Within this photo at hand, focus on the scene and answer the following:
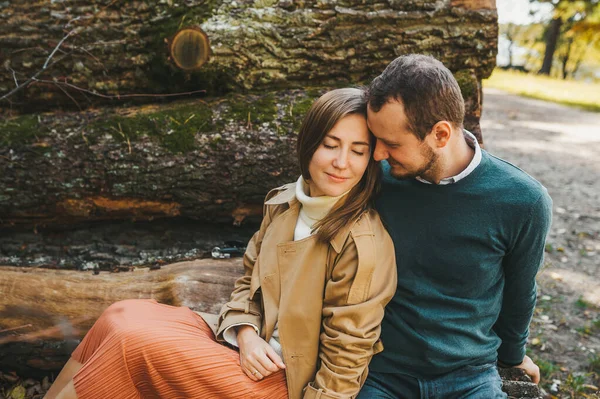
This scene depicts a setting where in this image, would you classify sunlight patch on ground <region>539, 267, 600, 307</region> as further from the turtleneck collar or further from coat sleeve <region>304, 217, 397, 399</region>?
the turtleneck collar

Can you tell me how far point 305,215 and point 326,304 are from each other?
43cm

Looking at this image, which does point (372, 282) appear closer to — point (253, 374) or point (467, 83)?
point (253, 374)

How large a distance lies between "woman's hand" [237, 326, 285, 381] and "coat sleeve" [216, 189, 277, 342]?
0.10m

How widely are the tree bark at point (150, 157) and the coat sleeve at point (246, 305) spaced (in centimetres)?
99

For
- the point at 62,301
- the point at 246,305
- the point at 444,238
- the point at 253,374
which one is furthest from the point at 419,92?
the point at 62,301

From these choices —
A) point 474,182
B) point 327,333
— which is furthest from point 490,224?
Answer: point 327,333

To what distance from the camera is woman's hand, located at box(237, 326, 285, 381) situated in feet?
6.89

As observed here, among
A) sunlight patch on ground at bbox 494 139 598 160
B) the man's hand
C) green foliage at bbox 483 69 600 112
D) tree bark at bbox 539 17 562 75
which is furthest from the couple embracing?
tree bark at bbox 539 17 562 75

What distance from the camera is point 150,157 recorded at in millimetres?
3430

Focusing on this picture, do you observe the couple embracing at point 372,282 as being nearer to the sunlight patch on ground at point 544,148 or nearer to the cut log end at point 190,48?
the cut log end at point 190,48

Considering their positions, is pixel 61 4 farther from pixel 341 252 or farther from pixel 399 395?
pixel 399 395

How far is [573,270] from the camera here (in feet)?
16.2

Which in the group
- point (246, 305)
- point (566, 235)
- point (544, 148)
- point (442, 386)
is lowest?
point (544, 148)

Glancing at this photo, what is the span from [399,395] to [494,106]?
12.7m
